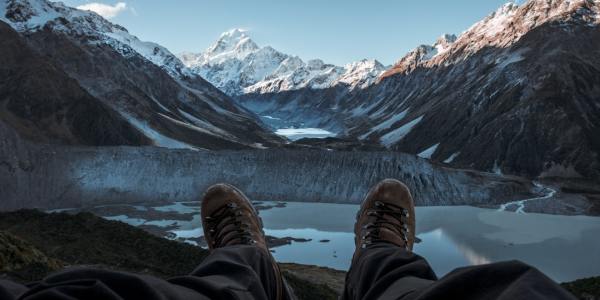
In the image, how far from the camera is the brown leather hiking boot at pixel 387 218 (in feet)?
16.5

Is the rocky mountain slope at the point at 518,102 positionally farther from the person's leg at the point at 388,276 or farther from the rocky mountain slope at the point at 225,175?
the person's leg at the point at 388,276

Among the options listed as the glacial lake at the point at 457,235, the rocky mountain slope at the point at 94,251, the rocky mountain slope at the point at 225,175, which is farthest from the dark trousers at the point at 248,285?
the rocky mountain slope at the point at 225,175

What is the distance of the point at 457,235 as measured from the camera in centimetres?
2808

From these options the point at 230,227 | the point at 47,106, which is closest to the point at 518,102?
the point at 47,106

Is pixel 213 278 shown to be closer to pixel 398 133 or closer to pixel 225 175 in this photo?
pixel 225 175

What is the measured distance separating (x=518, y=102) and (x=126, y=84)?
230 ft

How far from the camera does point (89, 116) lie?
6550 centimetres

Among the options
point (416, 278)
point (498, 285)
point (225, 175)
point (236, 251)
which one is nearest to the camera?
point (498, 285)

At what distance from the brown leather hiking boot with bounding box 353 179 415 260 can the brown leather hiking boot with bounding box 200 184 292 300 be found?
3.42ft

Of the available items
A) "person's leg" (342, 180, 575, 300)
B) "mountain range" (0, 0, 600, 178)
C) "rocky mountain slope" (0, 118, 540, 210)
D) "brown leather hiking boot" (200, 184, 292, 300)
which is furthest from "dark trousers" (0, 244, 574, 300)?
"mountain range" (0, 0, 600, 178)

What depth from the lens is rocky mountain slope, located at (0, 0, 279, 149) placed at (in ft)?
262

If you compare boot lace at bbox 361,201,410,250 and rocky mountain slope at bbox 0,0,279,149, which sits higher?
rocky mountain slope at bbox 0,0,279,149

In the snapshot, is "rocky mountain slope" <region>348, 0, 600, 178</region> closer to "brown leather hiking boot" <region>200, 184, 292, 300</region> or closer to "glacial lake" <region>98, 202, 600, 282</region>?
"glacial lake" <region>98, 202, 600, 282</region>

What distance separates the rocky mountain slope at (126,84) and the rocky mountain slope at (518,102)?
1277 inches
